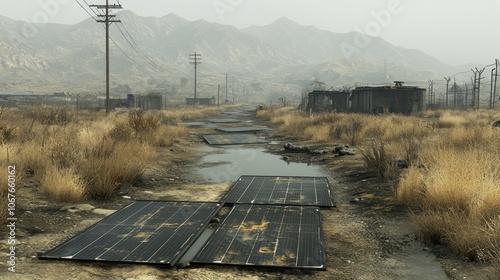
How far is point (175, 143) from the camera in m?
16.9

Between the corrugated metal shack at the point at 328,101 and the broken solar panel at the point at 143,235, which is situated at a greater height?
the corrugated metal shack at the point at 328,101

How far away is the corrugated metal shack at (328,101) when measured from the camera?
41000 millimetres

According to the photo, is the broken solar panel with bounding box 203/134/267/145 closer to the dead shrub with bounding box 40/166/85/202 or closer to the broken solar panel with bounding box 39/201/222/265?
the dead shrub with bounding box 40/166/85/202

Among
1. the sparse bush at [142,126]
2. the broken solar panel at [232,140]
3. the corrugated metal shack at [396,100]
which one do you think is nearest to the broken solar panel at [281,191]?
the sparse bush at [142,126]

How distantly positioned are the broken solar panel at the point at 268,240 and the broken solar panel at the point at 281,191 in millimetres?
623

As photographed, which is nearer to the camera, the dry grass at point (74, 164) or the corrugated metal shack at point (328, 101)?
the dry grass at point (74, 164)

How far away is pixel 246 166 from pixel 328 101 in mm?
31428

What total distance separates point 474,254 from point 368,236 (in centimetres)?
142

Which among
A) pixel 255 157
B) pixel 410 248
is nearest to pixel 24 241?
pixel 410 248

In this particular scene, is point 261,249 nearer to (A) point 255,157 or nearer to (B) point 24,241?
(B) point 24,241

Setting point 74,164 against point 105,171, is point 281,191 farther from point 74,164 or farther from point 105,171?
point 74,164

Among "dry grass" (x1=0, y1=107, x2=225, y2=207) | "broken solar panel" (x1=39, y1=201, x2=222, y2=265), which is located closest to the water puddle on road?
"dry grass" (x1=0, y1=107, x2=225, y2=207)

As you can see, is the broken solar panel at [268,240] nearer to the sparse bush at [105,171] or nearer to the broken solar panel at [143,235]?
the broken solar panel at [143,235]

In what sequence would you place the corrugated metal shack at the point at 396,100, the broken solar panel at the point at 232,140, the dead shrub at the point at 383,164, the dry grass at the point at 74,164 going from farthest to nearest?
the corrugated metal shack at the point at 396,100
the broken solar panel at the point at 232,140
the dead shrub at the point at 383,164
the dry grass at the point at 74,164
